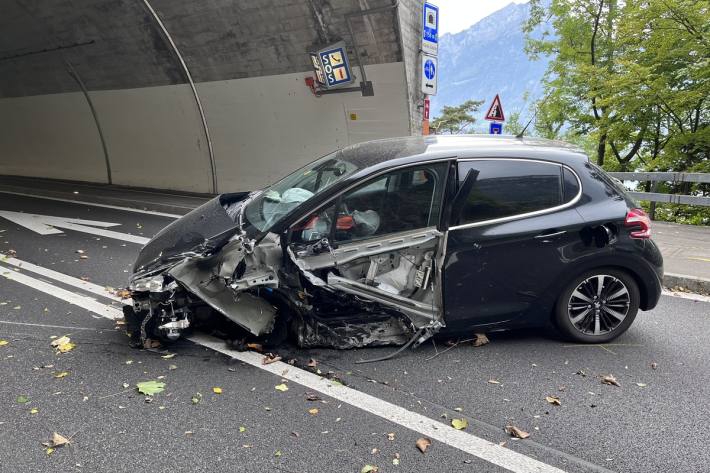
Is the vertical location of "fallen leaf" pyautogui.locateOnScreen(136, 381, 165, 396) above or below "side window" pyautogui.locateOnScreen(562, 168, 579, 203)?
below

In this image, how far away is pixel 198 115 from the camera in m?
13.1

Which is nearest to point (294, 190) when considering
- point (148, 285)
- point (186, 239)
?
point (186, 239)

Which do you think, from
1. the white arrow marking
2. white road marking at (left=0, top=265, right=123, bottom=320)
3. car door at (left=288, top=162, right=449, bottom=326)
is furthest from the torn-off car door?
the white arrow marking

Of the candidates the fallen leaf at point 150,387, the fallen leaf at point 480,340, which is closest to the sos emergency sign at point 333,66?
the fallen leaf at point 480,340

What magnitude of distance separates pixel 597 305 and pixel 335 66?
7.59m

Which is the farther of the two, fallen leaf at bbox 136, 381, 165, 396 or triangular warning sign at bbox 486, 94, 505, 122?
triangular warning sign at bbox 486, 94, 505, 122

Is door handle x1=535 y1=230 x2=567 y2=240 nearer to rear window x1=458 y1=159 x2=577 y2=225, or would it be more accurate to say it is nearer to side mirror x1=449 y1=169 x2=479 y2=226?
rear window x1=458 y1=159 x2=577 y2=225

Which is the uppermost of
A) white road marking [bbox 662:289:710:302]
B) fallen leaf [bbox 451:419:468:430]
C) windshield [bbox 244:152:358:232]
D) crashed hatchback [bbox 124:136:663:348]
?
windshield [bbox 244:152:358:232]

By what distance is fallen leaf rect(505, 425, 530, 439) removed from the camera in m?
2.96

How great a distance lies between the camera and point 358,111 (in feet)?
35.0

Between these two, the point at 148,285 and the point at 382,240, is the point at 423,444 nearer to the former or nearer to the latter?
the point at 382,240

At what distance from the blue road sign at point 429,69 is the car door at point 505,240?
21.7 feet

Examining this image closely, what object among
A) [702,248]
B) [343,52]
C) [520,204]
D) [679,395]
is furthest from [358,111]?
[679,395]

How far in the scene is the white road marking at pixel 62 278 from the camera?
17.3 feet
